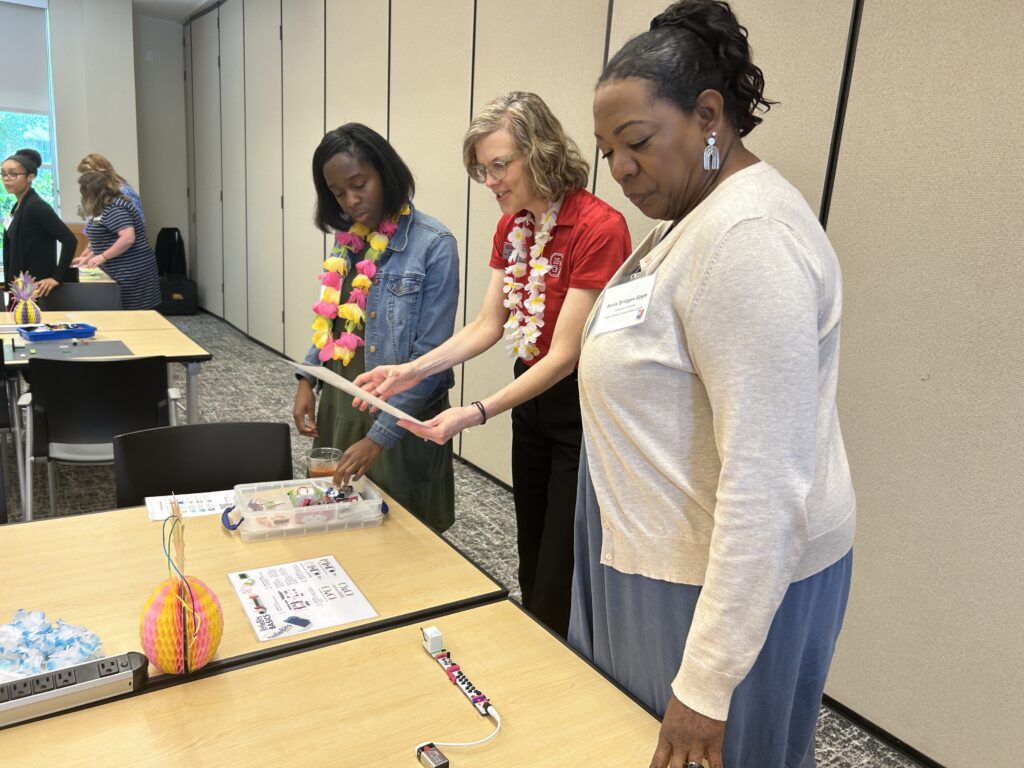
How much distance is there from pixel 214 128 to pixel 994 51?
790 centimetres

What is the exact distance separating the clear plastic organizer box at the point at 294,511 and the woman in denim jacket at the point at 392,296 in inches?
11.3

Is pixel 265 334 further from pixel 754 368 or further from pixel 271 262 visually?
pixel 754 368

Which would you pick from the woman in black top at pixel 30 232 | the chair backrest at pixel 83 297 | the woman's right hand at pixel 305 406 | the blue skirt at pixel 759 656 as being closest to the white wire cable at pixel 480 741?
the blue skirt at pixel 759 656

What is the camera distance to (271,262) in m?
6.84

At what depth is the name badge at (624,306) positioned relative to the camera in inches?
37.7

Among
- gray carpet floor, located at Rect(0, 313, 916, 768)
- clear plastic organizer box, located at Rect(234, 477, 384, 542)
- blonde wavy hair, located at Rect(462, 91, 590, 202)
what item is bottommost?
gray carpet floor, located at Rect(0, 313, 916, 768)

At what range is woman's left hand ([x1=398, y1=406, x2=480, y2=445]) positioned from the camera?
60.7 inches

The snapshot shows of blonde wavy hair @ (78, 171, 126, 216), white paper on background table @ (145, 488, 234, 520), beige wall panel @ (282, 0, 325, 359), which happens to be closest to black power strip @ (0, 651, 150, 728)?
white paper on background table @ (145, 488, 234, 520)

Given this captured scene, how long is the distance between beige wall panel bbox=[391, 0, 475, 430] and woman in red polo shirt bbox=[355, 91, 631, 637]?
2.17 meters

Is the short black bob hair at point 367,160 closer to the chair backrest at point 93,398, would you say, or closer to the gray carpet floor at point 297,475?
the gray carpet floor at point 297,475

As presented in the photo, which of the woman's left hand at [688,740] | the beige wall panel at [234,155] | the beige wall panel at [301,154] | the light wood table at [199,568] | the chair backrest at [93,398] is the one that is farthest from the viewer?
the beige wall panel at [234,155]

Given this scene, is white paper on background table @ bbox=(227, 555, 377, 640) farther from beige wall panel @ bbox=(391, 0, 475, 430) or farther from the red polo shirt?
beige wall panel @ bbox=(391, 0, 475, 430)

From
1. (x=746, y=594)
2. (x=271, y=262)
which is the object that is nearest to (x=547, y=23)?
(x=746, y=594)

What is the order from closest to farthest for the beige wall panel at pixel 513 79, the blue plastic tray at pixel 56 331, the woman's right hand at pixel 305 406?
the woman's right hand at pixel 305 406 < the beige wall panel at pixel 513 79 < the blue plastic tray at pixel 56 331
